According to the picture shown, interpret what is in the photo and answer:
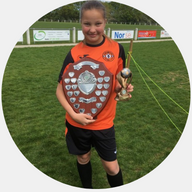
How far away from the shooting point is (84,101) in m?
1.91

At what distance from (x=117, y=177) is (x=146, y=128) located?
1.86 metres

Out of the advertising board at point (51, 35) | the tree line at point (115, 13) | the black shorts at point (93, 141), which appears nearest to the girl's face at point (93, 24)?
the tree line at point (115, 13)

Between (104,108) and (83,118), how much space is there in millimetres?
233

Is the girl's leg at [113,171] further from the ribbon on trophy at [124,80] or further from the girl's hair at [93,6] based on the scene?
the girl's hair at [93,6]

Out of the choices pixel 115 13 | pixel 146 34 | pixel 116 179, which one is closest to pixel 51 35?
pixel 146 34

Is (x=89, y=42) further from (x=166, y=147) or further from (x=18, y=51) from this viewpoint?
(x=18, y=51)

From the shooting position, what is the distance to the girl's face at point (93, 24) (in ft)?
5.58

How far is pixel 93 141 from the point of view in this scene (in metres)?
2.06

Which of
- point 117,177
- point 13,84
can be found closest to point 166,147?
point 117,177

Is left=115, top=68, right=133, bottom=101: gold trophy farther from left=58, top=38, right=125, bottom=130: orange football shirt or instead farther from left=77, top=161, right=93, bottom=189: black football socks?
left=77, top=161, right=93, bottom=189: black football socks

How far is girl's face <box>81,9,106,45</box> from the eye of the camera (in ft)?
5.58

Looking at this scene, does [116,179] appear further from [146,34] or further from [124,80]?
[146,34]

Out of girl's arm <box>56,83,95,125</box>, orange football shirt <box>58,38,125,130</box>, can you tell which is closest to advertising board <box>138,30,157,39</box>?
orange football shirt <box>58,38,125,130</box>

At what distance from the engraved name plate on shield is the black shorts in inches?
8.1
